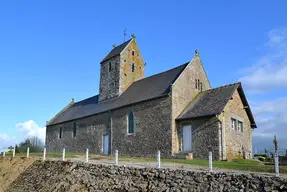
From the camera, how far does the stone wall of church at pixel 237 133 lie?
22562 millimetres

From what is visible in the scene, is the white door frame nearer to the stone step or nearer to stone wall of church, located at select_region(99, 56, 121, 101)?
the stone step

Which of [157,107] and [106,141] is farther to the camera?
[106,141]

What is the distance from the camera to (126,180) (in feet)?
45.8

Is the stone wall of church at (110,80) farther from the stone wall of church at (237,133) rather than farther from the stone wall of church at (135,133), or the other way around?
the stone wall of church at (237,133)

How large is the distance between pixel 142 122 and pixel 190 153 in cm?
577

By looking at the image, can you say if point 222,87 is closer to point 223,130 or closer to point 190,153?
point 223,130

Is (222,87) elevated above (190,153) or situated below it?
above

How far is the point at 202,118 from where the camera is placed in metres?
22.6

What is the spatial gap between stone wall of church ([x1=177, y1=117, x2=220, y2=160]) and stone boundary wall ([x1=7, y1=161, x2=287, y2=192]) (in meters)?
9.07

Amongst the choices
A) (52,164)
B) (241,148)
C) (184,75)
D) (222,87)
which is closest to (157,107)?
(184,75)

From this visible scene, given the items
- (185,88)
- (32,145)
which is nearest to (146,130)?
(185,88)

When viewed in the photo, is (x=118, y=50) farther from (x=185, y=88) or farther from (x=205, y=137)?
(x=205, y=137)

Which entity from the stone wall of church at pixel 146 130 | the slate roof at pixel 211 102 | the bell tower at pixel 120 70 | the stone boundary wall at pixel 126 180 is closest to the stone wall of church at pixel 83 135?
the stone wall of church at pixel 146 130

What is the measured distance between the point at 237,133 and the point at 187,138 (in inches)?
176
